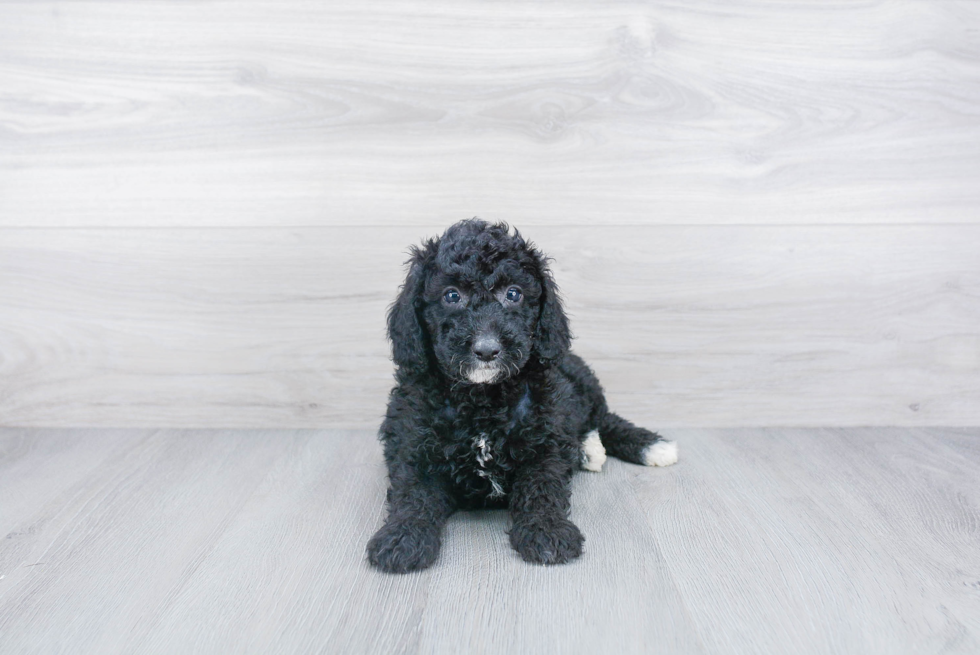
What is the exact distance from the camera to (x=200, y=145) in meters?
2.78

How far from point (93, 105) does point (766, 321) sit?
2.68 metres

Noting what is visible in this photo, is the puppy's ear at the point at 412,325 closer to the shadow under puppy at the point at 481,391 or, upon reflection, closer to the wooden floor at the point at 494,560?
the shadow under puppy at the point at 481,391

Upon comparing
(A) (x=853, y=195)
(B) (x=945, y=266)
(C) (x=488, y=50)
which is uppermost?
(C) (x=488, y=50)

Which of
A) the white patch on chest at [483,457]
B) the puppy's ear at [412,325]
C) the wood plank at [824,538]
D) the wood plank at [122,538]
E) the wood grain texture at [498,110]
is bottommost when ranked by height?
the wood plank at [122,538]

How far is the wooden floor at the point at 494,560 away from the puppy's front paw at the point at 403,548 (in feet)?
0.11

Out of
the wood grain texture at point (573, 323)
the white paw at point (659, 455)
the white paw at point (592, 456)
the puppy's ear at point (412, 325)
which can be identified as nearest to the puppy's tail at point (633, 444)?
the white paw at point (659, 455)

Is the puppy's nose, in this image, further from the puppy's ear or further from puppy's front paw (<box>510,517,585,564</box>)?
puppy's front paw (<box>510,517,585,564</box>)

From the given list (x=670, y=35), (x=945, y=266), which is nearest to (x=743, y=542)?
(x=945, y=266)

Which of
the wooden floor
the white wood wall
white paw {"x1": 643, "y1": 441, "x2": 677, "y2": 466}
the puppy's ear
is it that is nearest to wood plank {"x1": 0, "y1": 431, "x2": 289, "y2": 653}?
the wooden floor

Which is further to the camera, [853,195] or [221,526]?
[853,195]

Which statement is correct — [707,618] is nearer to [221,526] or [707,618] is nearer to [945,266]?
[221,526]

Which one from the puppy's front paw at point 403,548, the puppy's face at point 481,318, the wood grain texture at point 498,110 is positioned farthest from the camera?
the wood grain texture at point 498,110

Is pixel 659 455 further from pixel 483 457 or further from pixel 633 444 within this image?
pixel 483 457

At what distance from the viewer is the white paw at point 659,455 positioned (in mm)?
2521
